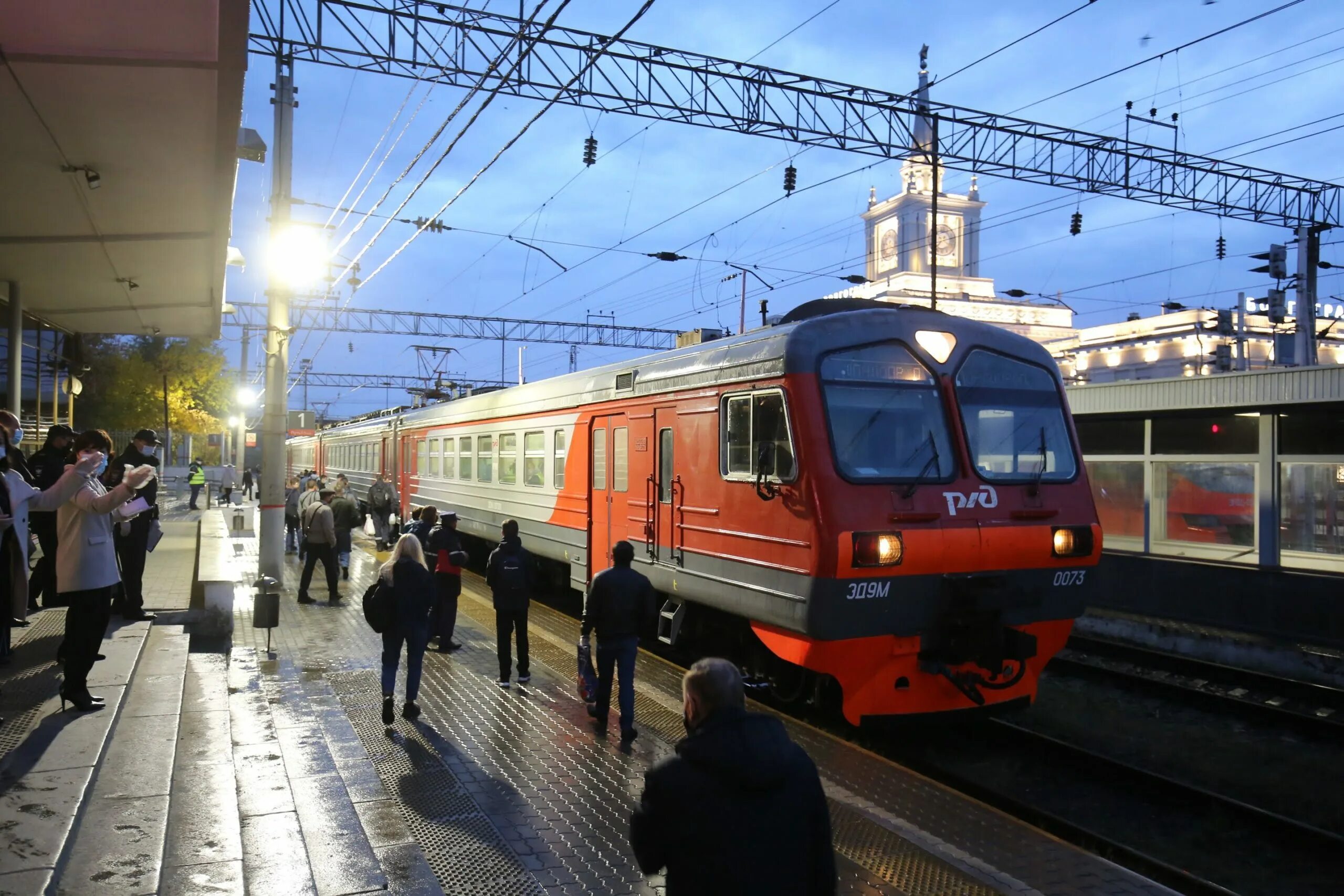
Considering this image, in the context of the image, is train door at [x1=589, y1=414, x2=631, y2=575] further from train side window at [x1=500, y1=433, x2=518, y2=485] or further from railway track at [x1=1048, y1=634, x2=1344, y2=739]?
railway track at [x1=1048, y1=634, x2=1344, y2=739]

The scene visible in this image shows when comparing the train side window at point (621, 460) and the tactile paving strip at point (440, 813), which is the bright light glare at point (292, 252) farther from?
the tactile paving strip at point (440, 813)

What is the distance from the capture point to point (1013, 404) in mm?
8172

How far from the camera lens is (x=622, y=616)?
7.45 m

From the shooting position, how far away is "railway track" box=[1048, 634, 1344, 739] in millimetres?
9109

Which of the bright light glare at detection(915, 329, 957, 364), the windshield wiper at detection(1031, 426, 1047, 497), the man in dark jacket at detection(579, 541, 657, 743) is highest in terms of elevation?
the bright light glare at detection(915, 329, 957, 364)

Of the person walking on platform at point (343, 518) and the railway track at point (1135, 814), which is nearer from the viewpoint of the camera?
the railway track at point (1135, 814)

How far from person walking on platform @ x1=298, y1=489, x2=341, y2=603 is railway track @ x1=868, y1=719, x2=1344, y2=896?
29.7ft

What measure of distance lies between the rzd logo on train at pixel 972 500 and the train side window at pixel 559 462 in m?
6.06

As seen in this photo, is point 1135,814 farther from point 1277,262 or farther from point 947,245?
point 947,245

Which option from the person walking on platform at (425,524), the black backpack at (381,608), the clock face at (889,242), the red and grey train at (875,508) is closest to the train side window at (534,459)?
the person walking on platform at (425,524)

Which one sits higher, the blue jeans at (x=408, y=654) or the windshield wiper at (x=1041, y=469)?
the windshield wiper at (x=1041, y=469)

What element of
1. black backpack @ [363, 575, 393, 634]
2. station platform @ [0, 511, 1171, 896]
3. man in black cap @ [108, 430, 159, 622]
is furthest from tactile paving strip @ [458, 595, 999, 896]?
man in black cap @ [108, 430, 159, 622]

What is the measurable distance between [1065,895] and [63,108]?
8005mm

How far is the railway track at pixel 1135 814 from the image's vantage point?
5809 mm
